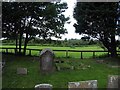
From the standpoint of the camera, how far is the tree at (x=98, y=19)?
1991 centimetres

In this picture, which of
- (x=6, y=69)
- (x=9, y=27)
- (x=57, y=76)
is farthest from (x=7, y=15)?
(x=57, y=76)

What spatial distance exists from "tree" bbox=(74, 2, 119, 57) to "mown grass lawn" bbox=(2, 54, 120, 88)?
9.96 ft

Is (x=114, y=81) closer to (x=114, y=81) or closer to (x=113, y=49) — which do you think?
(x=114, y=81)

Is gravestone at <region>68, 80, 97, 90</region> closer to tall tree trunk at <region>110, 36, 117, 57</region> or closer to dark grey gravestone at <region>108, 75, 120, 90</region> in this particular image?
dark grey gravestone at <region>108, 75, 120, 90</region>

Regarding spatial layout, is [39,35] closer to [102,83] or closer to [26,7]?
[26,7]

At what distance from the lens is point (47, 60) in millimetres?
14594

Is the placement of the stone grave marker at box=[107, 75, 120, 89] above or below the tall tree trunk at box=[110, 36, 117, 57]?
below

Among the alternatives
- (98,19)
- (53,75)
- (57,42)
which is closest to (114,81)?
(53,75)

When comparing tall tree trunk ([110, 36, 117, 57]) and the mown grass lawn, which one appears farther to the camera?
tall tree trunk ([110, 36, 117, 57])

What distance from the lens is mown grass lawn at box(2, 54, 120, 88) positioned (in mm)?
13500

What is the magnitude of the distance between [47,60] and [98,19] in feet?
23.3

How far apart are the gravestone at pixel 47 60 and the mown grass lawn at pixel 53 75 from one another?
31 cm

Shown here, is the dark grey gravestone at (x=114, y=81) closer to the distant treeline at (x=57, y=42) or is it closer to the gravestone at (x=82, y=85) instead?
the gravestone at (x=82, y=85)

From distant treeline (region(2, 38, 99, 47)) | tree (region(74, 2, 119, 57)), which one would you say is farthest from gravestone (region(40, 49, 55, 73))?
distant treeline (region(2, 38, 99, 47))
